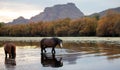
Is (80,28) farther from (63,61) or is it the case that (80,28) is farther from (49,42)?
(63,61)

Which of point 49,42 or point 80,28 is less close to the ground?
point 80,28

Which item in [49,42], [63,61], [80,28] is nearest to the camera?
[63,61]

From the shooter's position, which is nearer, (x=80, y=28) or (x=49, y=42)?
(x=49, y=42)

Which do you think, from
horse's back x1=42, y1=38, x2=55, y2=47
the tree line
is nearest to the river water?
horse's back x1=42, y1=38, x2=55, y2=47

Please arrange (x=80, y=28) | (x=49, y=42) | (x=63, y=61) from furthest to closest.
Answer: (x=80, y=28) < (x=49, y=42) < (x=63, y=61)

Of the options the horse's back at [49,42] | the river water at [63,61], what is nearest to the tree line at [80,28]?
the horse's back at [49,42]

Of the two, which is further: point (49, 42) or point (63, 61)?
point (49, 42)

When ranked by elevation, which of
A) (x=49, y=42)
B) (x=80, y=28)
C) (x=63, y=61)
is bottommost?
(x=63, y=61)

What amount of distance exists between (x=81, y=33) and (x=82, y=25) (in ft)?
31.5

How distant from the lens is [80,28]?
503 ft

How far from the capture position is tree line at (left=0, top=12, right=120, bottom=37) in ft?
410

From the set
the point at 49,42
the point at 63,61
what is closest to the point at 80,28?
the point at 49,42

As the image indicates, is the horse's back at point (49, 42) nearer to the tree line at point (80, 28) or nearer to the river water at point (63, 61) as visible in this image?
the river water at point (63, 61)

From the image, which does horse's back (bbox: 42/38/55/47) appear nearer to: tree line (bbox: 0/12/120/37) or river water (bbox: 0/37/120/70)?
river water (bbox: 0/37/120/70)
